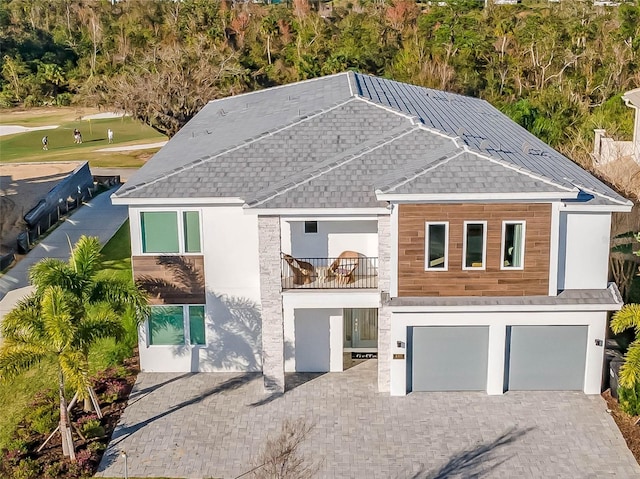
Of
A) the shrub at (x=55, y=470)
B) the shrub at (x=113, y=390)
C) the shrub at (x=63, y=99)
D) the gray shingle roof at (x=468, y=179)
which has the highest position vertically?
the shrub at (x=63, y=99)

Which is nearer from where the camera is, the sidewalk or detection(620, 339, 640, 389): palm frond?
detection(620, 339, 640, 389): palm frond

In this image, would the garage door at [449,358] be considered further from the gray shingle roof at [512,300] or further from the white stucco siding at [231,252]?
the white stucco siding at [231,252]

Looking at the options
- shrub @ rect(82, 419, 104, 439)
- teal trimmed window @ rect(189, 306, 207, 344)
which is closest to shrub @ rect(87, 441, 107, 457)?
shrub @ rect(82, 419, 104, 439)

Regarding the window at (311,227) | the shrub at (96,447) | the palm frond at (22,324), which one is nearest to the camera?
the palm frond at (22,324)

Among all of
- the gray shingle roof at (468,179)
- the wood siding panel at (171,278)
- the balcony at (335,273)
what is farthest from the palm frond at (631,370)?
the wood siding panel at (171,278)

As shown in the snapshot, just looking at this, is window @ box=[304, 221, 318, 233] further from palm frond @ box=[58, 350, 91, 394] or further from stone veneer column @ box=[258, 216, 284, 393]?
palm frond @ box=[58, 350, 91, 394]

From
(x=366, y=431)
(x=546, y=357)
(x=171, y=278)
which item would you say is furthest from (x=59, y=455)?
(x=546, y=357)

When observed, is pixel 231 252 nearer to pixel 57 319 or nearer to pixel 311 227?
pixel 311 227
